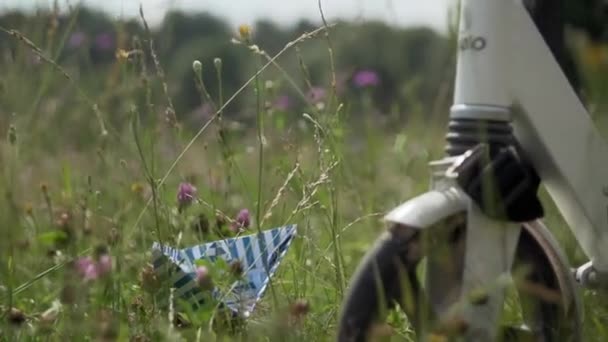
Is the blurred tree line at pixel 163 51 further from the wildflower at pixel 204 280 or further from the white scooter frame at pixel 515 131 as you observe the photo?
the wildflower at pixel 204 280

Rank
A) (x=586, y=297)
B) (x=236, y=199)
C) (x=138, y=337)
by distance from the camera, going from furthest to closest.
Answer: (x=236, y=199) < (x=586, y=297) < (x=138, y=337)

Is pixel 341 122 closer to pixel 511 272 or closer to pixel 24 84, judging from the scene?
pixel 511 272

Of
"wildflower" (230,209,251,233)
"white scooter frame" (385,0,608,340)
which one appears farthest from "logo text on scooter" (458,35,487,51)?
"wildflower" (230,209,251,233)

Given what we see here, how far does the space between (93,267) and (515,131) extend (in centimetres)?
56

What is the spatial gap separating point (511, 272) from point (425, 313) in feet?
0.55

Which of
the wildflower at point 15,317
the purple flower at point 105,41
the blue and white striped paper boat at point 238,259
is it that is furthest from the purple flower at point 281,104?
the purple flower at point 105,41

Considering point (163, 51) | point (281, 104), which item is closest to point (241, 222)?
point (163, 51)

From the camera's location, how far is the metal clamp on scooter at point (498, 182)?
1469mm

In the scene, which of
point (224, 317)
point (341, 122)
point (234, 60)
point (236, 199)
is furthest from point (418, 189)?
point (234, 60)

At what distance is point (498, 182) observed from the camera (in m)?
1.49

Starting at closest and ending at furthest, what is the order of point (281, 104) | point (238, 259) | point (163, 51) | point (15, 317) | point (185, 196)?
1. point (15, 317)
2. point (238, 259)
3. point (185, 196)
4. point (163, 51)
5. point (281, 104)

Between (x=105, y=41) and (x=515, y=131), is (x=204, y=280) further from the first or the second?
(x=105, y=41)

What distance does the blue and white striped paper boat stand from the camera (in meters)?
1.77

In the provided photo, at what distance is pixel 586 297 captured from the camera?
79.8 inches
